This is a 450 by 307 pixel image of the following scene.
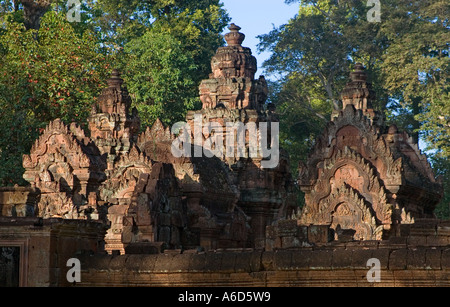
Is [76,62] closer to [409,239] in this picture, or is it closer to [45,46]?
[45,46]

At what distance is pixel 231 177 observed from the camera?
908 inches

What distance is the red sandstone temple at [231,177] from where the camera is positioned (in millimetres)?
20375

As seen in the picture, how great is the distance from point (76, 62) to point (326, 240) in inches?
850

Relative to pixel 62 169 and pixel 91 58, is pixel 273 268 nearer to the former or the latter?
pixel 62 169

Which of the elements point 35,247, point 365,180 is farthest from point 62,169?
point 35,247

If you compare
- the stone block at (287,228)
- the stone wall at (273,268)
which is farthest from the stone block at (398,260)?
the stone block at (287,228)

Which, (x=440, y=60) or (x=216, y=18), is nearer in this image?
(x=440, y=60)

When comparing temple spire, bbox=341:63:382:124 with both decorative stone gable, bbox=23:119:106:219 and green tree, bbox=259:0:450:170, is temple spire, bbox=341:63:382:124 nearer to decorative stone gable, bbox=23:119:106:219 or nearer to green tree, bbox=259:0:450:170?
decorative stone gable, bbox=23:119:106:219

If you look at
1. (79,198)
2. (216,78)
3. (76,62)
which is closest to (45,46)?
(76,62)

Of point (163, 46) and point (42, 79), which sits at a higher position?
point (163, 46)

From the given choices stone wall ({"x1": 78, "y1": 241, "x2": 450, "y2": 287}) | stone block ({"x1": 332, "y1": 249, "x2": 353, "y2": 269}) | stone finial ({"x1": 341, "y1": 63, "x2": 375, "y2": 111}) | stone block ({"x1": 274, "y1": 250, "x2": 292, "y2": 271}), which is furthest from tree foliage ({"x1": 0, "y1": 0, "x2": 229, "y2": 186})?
stone block ({"x1": 332, "y1": 249, "x2": 353, "y2": 269})

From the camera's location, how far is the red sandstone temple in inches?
802

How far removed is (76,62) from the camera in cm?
3538

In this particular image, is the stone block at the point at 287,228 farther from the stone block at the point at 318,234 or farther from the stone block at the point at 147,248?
the stone block at the point at 147,248
